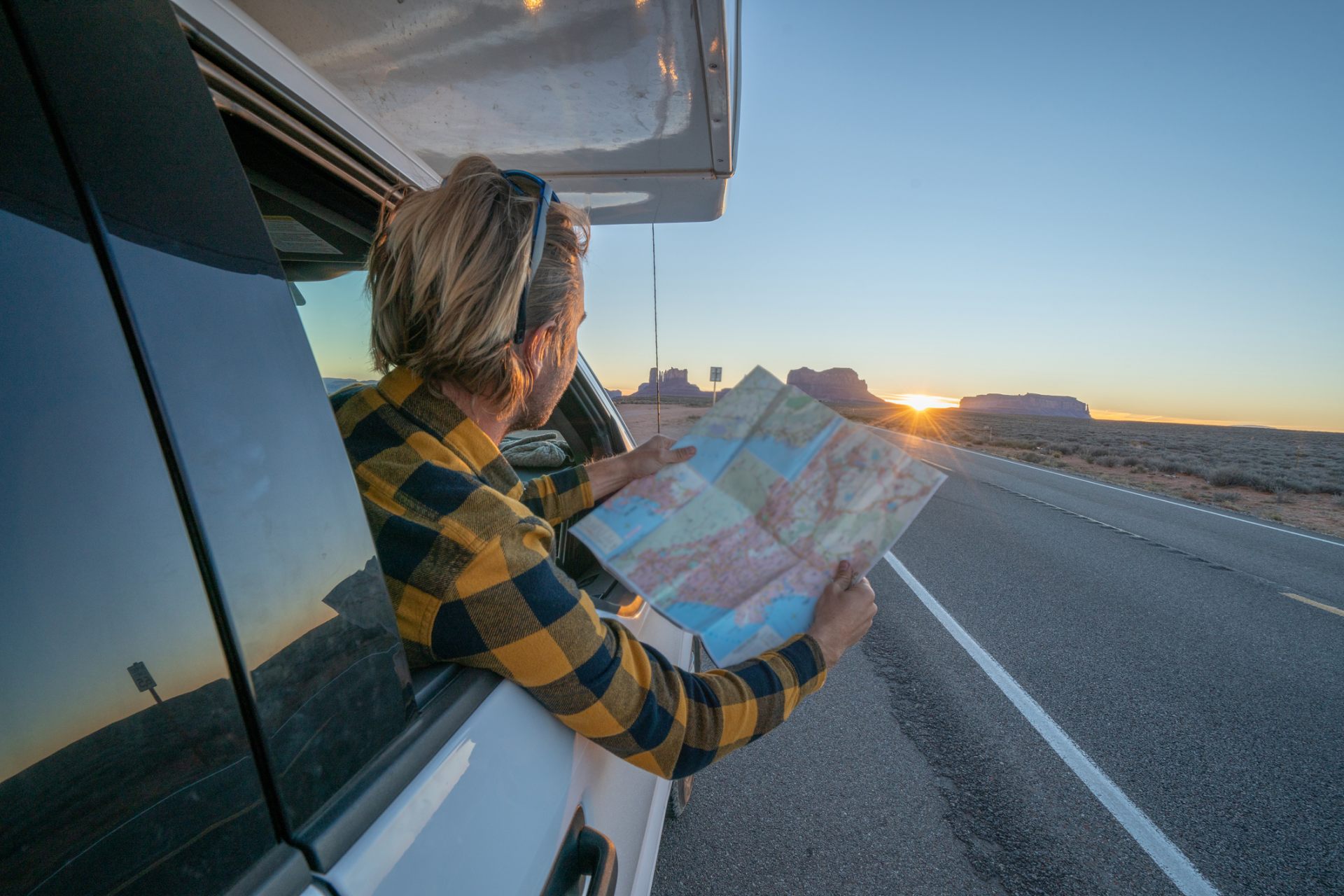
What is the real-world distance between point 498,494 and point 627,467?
86cm

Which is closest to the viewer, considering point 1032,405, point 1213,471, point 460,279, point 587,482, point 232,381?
point 232,381

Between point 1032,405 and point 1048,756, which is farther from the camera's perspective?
point 1032,405

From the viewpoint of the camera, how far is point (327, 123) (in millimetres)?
1010

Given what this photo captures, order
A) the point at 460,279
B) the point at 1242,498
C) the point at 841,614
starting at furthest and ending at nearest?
the point at 1242,498 → the point at 841,614 → the point at 460,279

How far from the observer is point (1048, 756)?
8.60 ft

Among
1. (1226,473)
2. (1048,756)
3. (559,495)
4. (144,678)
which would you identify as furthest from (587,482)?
(1226,473)

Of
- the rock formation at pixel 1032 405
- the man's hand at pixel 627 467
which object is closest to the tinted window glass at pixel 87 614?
the man's hand at pixel 627 467

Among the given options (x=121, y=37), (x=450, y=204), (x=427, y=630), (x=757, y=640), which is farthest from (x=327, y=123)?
(x=757, y=640)

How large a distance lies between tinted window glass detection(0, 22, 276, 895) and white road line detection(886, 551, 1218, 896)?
2.69 m

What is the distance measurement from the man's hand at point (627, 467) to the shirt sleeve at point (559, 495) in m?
0.03

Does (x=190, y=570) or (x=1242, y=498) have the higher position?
(x=190, y=570)

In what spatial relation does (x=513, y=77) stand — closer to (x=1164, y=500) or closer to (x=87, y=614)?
(x=87, y=614)

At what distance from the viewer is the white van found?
1.28 ft

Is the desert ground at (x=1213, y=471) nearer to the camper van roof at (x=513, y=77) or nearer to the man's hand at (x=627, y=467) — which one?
the man's hand at (x=627, y=467)
